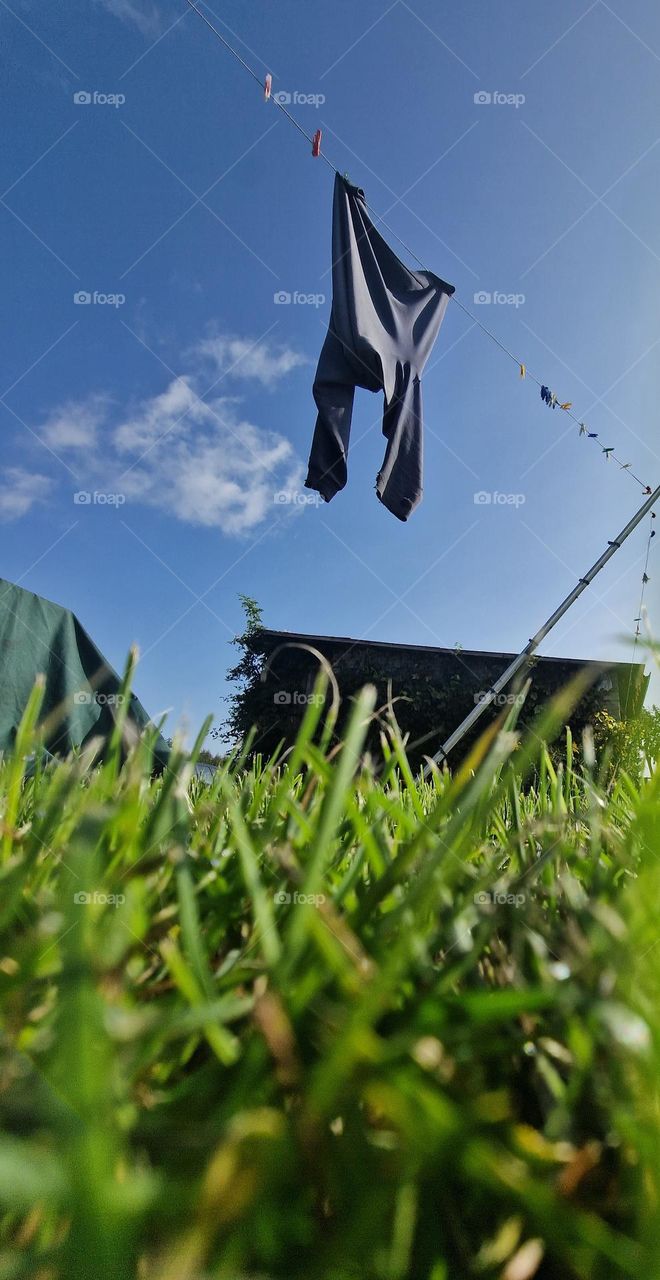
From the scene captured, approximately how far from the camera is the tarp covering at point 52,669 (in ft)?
6.57

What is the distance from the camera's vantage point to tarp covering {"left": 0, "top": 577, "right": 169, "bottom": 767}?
200 cm

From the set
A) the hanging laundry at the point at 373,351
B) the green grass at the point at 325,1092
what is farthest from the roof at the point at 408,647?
the green grass at the point at 325,1092

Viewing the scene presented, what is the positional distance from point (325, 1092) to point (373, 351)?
434 cm

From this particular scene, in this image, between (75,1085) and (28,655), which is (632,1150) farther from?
(28,655)

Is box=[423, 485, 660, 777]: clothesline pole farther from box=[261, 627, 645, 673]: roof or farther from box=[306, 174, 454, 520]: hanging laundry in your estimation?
box=[261, 627, 645, 673]: roof

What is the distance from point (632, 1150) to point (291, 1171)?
0.31 feet

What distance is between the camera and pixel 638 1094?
0.56ft

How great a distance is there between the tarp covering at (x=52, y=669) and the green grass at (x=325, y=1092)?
1746 mm

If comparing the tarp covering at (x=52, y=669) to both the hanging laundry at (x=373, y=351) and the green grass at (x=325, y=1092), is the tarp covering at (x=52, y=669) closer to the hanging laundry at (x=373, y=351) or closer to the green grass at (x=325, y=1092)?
the green grass at (x=325, y=1092)

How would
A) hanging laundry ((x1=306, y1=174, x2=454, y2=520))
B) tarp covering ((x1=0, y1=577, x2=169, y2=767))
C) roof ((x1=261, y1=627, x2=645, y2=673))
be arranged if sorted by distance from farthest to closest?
roof ((x1=261, y1=627, x2=645, y2=673)) < hanging laundry ((x1=306, y1=174, x2=454, y2=520)) < tarp covering ((x1=0, y1=577, x2=169, y2=767))

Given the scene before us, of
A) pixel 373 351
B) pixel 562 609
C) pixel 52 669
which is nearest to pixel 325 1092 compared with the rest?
pixel 52 669

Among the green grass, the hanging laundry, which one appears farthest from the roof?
the green grass

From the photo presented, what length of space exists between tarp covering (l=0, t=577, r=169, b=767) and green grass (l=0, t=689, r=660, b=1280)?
1746 millimetres

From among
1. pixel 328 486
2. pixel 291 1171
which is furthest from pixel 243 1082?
pixel 328 486
